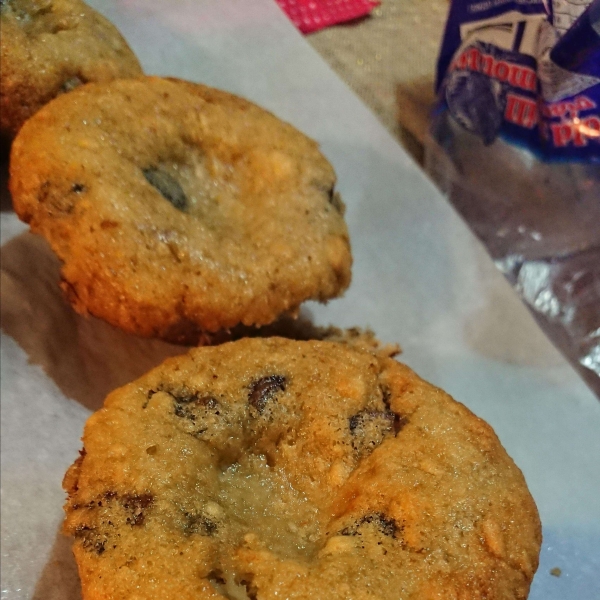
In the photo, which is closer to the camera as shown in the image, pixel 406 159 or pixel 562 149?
pixel 562 149

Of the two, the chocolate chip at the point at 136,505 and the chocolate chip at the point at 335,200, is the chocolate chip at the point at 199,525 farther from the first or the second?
the chocolate chip at the point at 335,200

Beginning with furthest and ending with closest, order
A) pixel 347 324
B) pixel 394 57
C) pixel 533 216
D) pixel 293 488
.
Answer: pixel 394 57 → pixel 533 216 → pixel 347 324 → pixel 293 488

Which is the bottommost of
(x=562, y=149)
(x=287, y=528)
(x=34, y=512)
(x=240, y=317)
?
(x=34, y=512)

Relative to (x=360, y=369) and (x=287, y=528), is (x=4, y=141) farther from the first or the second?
(x=287, y=528)

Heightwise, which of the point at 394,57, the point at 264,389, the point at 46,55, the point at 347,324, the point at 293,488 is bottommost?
the point at 347,324

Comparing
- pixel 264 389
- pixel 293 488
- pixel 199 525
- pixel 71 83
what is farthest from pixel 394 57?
pixel 199 525

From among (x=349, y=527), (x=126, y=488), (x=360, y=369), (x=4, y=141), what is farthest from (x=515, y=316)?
(x=4, y=141)

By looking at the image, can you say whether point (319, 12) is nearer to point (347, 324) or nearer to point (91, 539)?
point (347, 324)

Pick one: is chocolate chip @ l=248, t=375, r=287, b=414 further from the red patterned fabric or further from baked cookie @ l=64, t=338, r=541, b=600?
the red patterned fabric
